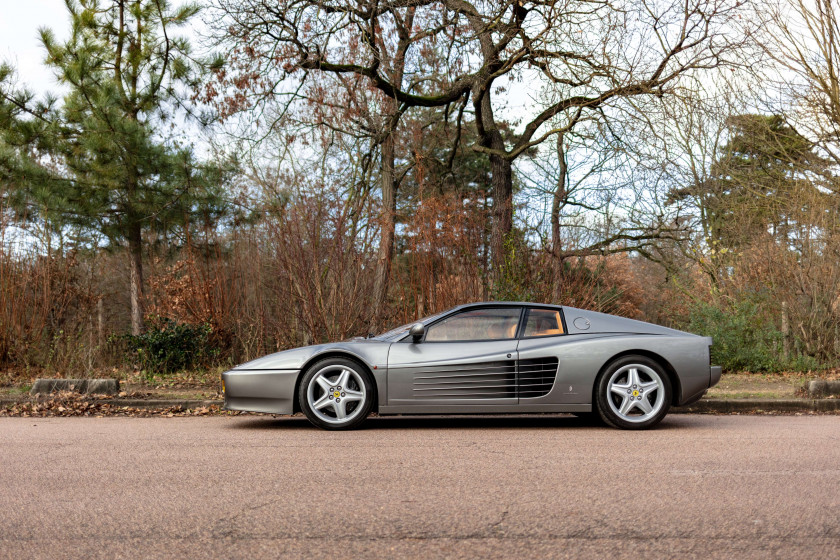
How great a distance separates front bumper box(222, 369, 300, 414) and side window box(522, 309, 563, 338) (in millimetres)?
2413

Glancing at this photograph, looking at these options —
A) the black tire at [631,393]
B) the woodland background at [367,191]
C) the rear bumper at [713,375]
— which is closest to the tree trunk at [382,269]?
the woodland background at [367,191]

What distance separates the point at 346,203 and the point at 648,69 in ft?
22.3

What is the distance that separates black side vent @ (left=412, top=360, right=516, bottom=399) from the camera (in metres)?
7.55

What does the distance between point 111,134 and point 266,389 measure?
14373 millimetres

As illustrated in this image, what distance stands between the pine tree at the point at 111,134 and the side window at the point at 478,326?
13.3 meters

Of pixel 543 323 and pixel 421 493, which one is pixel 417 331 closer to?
pixel 543 323

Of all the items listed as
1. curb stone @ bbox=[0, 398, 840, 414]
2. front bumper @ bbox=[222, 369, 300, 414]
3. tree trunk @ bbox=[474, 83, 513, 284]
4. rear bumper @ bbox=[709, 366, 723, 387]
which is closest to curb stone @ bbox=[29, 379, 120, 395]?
curb stone @ bbox=[0, 398, 840, 414]

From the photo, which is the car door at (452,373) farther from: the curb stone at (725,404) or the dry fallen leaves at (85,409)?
the curb stone at (725,404)

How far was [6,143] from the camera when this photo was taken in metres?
20.5

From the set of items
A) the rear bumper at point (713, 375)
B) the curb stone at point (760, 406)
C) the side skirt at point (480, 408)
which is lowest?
the curb stone at point (760, 406)

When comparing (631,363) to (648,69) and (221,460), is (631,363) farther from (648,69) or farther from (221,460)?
(648,69)

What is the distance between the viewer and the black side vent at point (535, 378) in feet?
24.9

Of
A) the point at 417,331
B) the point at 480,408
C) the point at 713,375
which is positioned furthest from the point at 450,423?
the point at 713,375

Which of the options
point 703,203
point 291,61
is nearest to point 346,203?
point 291,61
